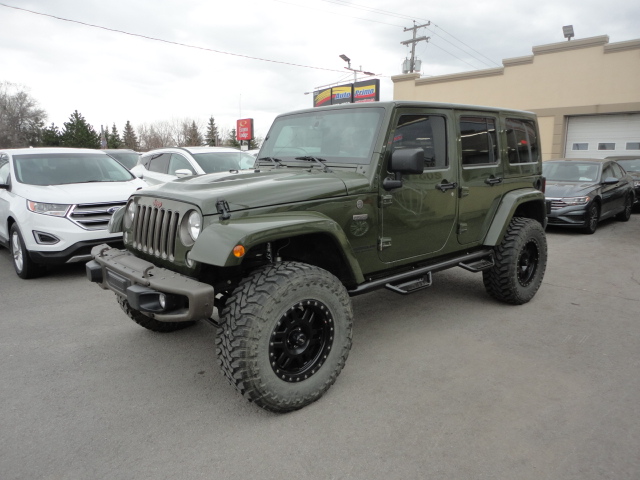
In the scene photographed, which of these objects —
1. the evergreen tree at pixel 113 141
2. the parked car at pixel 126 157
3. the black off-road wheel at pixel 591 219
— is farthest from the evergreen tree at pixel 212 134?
the black off-road wheel at pixel 591 219

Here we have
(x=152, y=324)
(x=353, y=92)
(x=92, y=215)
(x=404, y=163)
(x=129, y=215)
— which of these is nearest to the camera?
(x=404, y=163)

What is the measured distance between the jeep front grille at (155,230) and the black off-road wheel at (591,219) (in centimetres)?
890

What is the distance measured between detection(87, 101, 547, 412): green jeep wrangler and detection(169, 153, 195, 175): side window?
515 cm

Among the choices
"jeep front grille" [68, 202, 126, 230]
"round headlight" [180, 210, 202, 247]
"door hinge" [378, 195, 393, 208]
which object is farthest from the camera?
"jeep front grille" [68, 202, 126, 230]

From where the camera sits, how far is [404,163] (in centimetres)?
331

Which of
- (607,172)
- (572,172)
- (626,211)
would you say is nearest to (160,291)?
(572,172)

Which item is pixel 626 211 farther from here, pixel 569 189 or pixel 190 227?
pixel 190 227

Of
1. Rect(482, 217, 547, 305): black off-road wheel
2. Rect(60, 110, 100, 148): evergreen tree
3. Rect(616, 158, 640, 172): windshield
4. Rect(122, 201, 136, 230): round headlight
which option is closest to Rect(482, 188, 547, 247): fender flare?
Rect(482, 217, 547, 305): black off-road wheel

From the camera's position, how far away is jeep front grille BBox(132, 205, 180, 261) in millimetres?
2943

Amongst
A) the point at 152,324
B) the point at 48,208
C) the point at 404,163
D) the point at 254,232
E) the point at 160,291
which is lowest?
the point at 152,324

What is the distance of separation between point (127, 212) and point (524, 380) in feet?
10.8

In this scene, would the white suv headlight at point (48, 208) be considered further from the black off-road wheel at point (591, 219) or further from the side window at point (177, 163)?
the black off-road wheel at point (591, 219)

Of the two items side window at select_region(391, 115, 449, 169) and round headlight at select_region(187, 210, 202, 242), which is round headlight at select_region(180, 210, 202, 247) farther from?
side window at select_region(391, 115, 449, 169)

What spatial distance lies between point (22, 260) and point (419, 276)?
5227 millimetres
